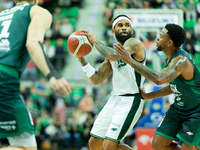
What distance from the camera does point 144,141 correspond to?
7.15m

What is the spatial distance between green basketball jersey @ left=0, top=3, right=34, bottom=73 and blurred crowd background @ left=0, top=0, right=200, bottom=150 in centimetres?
647

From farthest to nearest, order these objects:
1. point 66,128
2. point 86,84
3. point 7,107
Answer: point 86,84 → point 66,128 → point 7,107

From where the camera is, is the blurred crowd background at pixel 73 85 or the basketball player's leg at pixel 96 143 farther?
the blurred crowd background at pixel 73 85

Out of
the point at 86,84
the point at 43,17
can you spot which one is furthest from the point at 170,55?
the point at 86,84

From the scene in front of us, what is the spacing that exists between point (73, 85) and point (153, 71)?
28.3 ft

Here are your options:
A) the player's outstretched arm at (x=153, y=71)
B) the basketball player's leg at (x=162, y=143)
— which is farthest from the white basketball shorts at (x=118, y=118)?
the player's outstretched arm at (x=153, y=71)

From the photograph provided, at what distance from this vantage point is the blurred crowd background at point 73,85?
36.0 feet

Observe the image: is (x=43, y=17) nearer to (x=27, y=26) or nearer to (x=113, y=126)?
(x=27, y=26)

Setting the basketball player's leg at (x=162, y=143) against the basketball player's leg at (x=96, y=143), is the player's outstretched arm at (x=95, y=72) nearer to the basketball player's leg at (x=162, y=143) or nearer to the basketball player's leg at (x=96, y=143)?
the basketball player's leg at (x=96, y=143)

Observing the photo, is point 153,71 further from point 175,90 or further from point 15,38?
point 15,38

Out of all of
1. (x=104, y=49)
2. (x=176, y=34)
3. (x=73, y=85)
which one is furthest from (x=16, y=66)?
(x=73, y=85)

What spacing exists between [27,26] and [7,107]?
33.6 inches

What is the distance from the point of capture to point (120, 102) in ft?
15.6

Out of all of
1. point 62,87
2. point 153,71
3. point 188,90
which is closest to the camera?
point 62,87
